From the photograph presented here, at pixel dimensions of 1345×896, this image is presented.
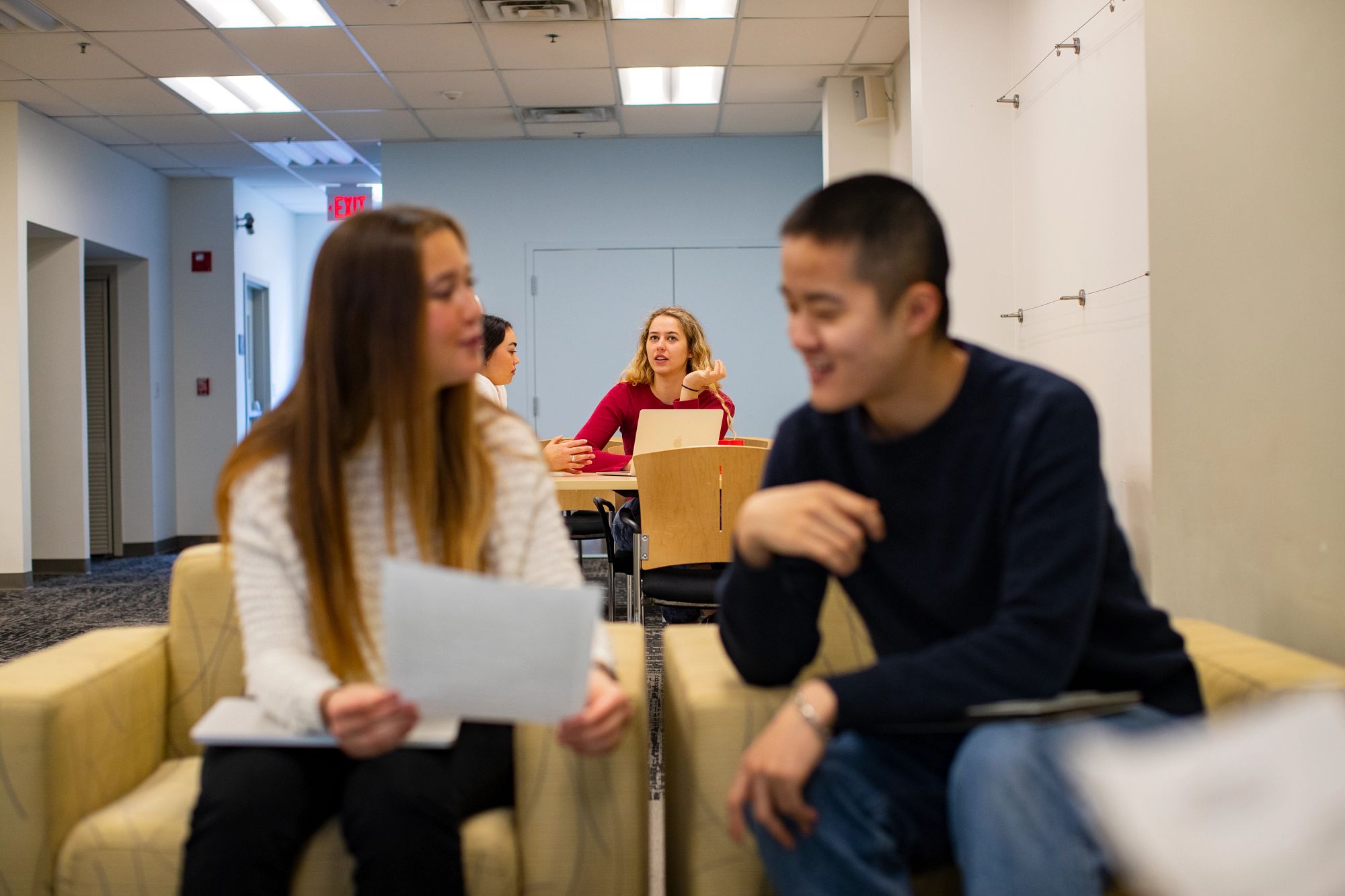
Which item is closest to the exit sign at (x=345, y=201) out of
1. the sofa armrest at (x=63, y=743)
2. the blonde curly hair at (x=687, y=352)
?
the blonde curly hair at (x=687, y=352)

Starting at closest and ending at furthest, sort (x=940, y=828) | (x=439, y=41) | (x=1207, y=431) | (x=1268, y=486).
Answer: (x=940, y=828) → (x=1268, y=486) → (x=1207, y=431) → (x=439, y=41)

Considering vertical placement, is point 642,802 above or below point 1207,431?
below

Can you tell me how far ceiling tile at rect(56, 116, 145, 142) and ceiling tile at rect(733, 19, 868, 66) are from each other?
429 centimetres

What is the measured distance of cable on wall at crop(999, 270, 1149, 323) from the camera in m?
2.93

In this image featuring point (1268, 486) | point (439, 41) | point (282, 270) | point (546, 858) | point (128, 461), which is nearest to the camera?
point (546, 858)

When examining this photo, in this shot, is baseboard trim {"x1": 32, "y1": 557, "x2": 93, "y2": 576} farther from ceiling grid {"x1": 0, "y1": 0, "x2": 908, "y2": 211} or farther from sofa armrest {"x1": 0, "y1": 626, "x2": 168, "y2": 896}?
sofa armrest {"x1": 0, "y1": 626, "x2": 168, "y2": 896}

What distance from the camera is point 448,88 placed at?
6.49 meters

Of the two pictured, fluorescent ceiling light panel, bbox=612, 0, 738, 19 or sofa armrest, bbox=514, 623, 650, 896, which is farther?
fluorescent ceiling light panel, bbox=612, 0, 738, 19

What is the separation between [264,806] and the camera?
1280mm

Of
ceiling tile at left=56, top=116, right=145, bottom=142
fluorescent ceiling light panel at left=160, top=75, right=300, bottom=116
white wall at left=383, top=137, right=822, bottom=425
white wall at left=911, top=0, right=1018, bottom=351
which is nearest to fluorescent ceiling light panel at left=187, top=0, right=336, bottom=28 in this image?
fluorescent ceiling light panel at left=160, top=75, right=300, bottom=116

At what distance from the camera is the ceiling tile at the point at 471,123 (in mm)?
7016

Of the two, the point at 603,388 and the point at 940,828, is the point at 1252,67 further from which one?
the point at 603,388

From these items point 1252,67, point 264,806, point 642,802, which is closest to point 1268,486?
point 1252,67

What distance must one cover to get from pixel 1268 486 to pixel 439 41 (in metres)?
4.82
